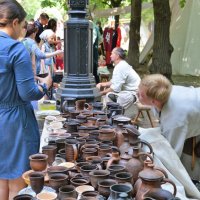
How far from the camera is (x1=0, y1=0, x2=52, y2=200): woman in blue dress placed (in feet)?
8.90

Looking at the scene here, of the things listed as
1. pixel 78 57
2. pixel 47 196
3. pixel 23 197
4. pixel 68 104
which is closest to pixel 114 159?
pixel 47 196

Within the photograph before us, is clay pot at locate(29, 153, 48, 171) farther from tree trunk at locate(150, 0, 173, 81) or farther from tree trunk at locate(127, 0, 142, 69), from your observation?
tree trunk at locate(127, 0, 142, 69)

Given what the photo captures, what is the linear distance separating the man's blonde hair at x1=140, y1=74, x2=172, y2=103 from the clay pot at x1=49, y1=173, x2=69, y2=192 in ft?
4.07

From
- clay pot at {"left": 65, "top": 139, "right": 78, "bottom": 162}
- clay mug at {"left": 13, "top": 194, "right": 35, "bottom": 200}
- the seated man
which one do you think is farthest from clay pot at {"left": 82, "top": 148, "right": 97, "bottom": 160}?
the seated man

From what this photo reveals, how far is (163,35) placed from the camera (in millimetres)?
10648

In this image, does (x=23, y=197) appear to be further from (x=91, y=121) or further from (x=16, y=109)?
(x=91, y=121)

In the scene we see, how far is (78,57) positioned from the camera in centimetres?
459

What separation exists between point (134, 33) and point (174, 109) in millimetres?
11743

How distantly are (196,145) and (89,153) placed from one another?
45.9 inches

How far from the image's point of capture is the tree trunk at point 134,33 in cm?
1412

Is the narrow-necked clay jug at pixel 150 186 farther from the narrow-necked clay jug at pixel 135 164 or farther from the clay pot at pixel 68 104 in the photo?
the clay pot at pixel 68 104

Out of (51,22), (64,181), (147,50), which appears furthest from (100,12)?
(64,181)

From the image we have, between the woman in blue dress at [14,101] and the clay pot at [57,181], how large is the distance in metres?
0.73

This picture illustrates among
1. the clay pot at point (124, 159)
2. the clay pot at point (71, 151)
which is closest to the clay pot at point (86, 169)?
the clay pot at point (124, 159)
